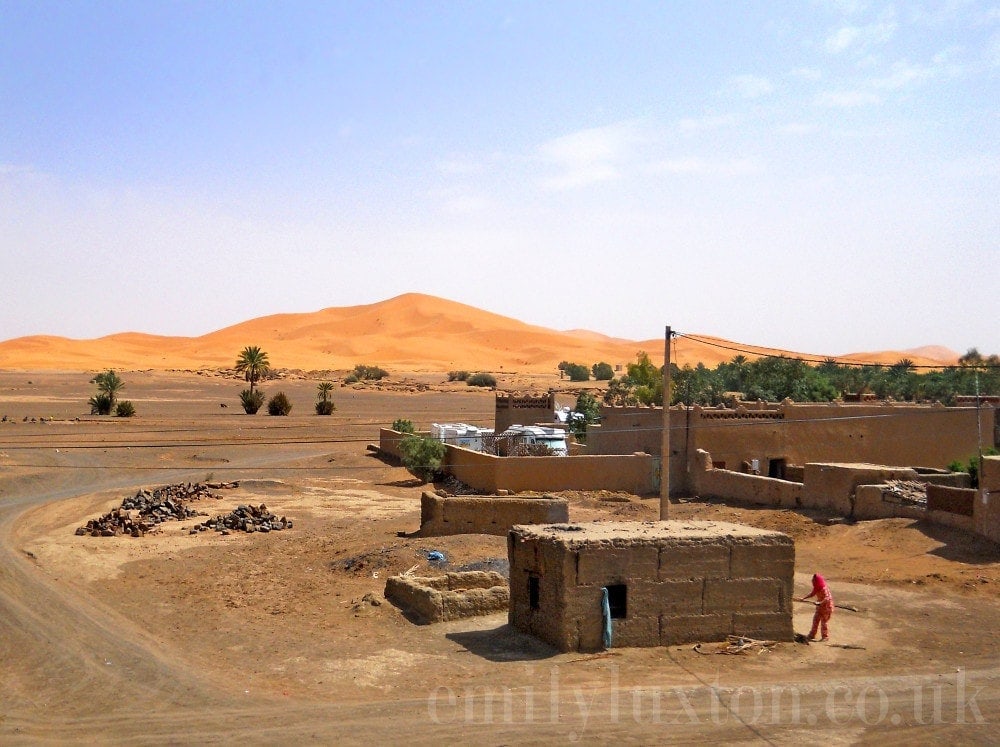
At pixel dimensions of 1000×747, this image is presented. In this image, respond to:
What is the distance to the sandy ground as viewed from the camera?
12.2 meters

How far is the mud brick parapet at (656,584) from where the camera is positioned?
14867 millimetres

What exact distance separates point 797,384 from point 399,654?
39323mm

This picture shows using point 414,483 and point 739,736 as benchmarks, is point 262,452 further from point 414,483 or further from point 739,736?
point 739,736

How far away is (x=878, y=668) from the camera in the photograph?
14508 millimetres

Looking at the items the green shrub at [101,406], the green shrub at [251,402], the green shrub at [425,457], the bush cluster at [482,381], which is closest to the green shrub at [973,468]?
the green shrub at [425,457]

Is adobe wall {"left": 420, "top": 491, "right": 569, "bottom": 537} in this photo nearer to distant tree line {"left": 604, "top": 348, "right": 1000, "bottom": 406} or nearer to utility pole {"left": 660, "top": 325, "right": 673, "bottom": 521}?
utility pole {"left": 660, "top": 325, "right": 673, "bottom": 521}

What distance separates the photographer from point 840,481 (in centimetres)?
2561

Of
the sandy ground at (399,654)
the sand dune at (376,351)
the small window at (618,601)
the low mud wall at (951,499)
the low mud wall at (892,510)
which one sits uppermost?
the sand dune at (376,351)

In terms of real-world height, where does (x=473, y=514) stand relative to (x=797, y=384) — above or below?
below

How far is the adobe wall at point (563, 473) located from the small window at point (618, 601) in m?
16.0

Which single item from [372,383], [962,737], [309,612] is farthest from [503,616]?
[372,383]

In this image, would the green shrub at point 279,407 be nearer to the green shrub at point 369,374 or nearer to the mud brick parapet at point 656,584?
the green shrub at point 369,374

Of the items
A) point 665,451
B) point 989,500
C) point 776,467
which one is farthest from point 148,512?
point 989,500

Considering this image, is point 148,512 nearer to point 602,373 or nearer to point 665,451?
point 665,451
